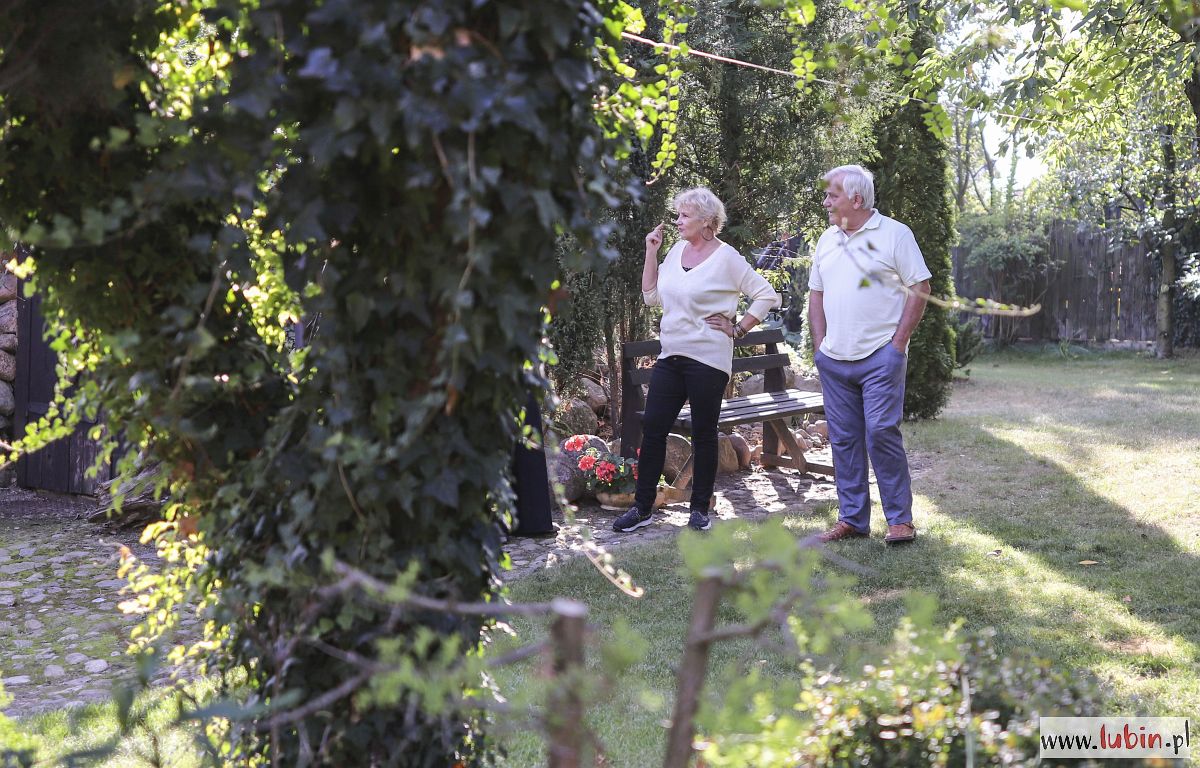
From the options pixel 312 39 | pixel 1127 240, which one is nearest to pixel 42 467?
pixel 312 39

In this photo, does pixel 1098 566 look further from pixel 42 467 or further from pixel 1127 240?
pixel 1127 240

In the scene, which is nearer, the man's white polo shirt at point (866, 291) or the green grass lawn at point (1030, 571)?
the green grass lawn at point (1030, 571)

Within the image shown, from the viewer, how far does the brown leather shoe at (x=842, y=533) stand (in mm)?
5055

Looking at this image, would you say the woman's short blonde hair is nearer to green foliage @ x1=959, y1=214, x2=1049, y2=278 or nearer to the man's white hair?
the man's white hair

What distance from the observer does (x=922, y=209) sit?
363 inches

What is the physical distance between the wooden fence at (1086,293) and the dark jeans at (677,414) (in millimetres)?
13949

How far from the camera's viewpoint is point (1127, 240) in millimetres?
16766

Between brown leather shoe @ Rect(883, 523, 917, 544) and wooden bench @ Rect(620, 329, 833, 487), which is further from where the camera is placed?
wooden bench @ Rect(620, 329, 833, 487)

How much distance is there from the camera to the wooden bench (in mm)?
6492

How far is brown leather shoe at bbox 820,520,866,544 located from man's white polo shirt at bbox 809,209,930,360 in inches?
34.4

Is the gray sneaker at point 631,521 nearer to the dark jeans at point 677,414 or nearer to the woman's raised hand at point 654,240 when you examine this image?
the dark jeans at point 677,414

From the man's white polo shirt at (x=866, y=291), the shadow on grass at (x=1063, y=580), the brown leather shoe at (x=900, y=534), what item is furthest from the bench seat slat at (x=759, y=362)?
the brown leather shoe at (x=900, y=534)

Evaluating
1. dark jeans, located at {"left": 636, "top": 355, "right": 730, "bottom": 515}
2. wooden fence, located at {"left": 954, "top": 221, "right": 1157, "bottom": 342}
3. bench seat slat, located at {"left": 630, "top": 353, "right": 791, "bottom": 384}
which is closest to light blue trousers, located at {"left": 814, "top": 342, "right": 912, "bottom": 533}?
dark jeans, located at {"left": 636, "top": 355, "right": 730, "bottom": 515}

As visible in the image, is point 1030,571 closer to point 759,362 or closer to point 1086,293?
point 759,362
